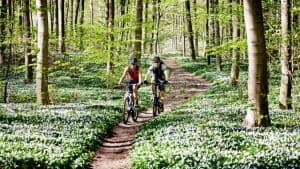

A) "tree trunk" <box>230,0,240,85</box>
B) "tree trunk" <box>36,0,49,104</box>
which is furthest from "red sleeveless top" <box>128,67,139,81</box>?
"tree trunk" <box>230,0,240,85</box>

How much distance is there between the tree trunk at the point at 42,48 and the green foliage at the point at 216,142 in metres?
7.09

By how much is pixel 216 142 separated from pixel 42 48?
1226 centimetres

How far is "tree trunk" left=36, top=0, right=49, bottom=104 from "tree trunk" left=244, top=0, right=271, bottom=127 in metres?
10.8

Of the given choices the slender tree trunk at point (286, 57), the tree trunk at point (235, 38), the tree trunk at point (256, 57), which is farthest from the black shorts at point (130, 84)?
the tree trunk at point (235, 38)

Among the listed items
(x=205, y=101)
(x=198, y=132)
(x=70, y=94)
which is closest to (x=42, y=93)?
(x=70, y=94)

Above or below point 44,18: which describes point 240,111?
below

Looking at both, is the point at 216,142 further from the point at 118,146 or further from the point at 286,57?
the point at 286,57

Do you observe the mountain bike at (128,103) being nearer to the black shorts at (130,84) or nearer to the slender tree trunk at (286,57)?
the black shorts at (130,84)

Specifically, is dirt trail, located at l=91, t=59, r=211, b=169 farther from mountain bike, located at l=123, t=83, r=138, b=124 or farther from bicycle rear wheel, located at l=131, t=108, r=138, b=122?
mountain bike, located at l=123, t=83, r=138, b=124

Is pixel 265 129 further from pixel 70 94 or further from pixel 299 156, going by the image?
pixel 70 94

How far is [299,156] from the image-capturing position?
10.7 meters

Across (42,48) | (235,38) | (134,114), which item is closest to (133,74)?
(134,114)

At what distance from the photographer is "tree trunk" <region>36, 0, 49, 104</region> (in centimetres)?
2184

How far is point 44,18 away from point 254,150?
13.9 meters
